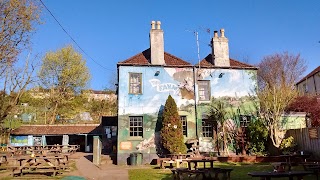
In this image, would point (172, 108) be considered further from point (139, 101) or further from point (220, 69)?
point (220, 69)

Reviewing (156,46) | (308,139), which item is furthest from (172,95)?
(308,139)

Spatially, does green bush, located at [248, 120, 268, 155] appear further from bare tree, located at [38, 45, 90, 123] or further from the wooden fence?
bare tree, located at [38, 45, 90, 123]

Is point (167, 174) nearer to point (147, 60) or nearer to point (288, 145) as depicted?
point (288, 145)

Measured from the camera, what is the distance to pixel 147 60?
2188 cm

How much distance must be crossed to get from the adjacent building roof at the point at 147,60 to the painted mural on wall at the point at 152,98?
0.39 m

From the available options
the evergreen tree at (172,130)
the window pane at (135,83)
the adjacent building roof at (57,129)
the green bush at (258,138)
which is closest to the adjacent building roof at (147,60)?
the window pane at (135,83)

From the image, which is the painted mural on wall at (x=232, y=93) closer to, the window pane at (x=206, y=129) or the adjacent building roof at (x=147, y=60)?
the window pane at (x=206, y=129)

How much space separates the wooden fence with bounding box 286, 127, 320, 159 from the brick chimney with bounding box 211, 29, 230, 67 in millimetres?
6949

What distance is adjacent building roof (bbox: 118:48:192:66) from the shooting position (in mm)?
21359

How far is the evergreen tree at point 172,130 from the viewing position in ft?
63.7

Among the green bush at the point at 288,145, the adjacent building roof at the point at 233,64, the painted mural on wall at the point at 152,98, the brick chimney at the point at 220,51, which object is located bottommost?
the green bush at the point at 288,145

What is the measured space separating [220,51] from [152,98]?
6.41 metres

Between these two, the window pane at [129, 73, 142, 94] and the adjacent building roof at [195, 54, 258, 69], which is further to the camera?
the adjacent building roof at [195, 54, 258, 69]

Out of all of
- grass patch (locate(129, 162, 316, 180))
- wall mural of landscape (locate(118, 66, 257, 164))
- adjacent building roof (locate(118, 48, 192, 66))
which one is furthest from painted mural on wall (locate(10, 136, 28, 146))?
grass patch (locate(129, 162, 316, 180))
